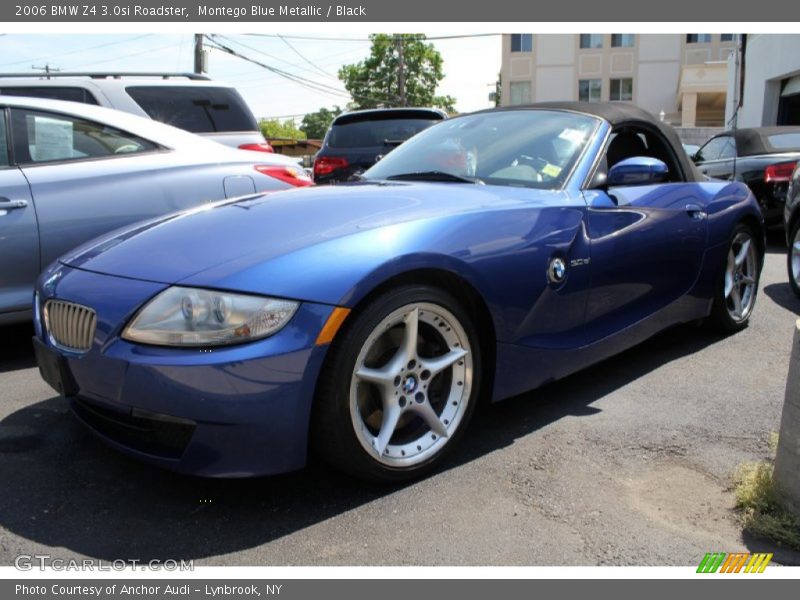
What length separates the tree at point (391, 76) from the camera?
6406 centimetres

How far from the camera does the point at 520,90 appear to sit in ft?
159

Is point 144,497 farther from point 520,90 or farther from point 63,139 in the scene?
point 520,90

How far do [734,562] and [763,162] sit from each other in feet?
23.3

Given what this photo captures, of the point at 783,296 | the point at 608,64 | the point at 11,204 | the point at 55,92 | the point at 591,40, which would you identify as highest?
the point at 591,40

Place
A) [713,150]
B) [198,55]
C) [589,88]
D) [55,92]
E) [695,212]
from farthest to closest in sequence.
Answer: [589,88] < [198,55] < [713,150] < [55,92] < [695,212]

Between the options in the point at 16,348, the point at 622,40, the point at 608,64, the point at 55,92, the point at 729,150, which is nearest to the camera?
the point at 16,348

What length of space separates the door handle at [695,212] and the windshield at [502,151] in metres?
0.76

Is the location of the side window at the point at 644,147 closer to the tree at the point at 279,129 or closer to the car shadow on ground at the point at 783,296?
the car shadow on ground at the point at 783,296

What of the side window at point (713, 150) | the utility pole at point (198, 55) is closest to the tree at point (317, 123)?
the utility pole at point (198, 55)

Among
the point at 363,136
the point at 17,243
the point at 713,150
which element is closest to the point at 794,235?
the point at 713,150

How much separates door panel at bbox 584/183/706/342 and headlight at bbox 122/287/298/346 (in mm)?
1592

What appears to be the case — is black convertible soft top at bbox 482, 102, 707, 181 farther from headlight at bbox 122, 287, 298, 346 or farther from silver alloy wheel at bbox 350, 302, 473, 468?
headlight at bbox 122, 287, 298, 346

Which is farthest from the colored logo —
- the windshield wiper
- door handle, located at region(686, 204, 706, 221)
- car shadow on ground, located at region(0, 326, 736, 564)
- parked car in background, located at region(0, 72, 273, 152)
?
parked car in background, located at region(0, 72, 273, 152)

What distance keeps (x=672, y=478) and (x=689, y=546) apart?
47 cm
